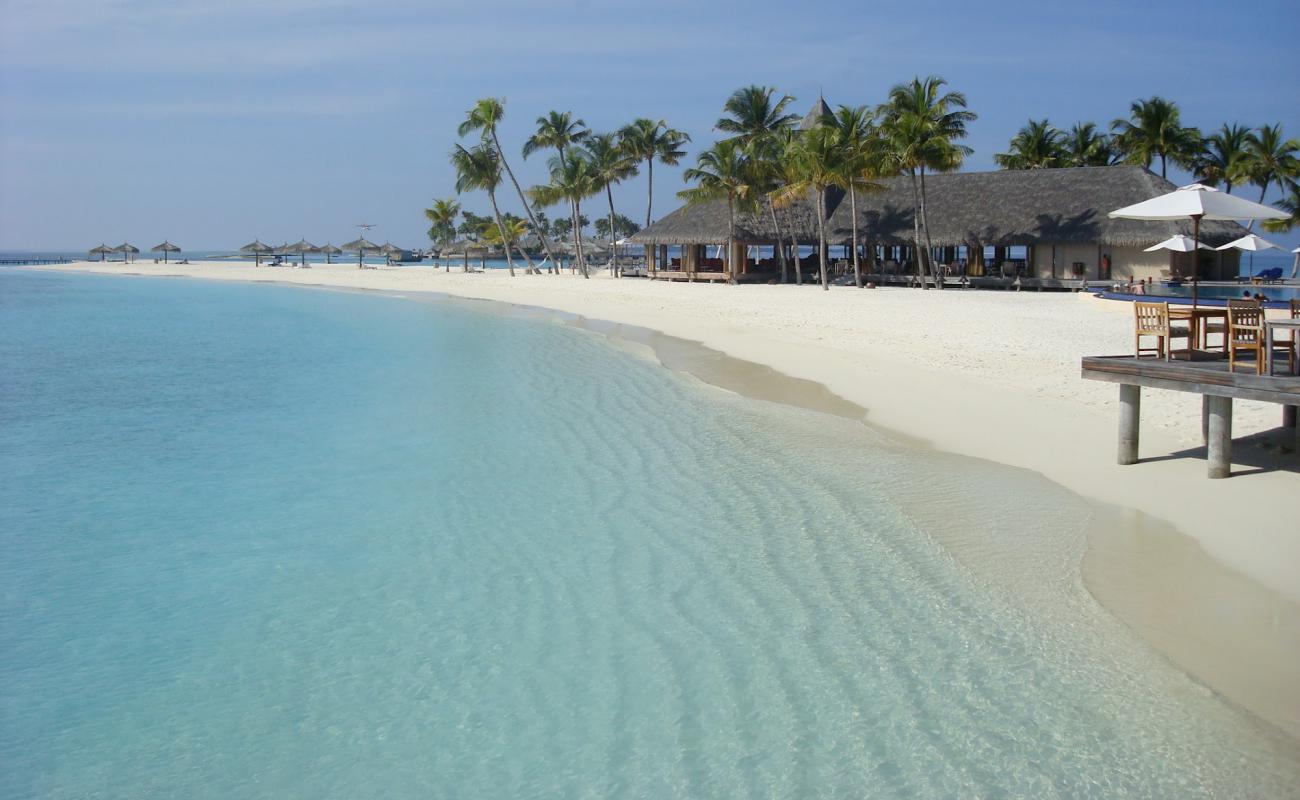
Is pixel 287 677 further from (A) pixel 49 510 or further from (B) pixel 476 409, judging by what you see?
(B) pixel 476 409

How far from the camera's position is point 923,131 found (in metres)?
27.3

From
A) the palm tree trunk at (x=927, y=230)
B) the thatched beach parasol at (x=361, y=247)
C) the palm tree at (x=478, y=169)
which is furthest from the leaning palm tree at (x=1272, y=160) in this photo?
the thatched beach parasol at (x=361, y=247)

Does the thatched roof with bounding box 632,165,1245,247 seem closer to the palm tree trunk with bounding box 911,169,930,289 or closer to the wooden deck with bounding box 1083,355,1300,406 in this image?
the palm tree trunk with bounding box 911,169,930,289

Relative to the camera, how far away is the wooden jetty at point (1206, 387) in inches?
272

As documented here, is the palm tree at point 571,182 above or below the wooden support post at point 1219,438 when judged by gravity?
above

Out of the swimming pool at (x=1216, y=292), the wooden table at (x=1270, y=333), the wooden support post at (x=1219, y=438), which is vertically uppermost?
the swimming pool at (x=1216, y=292)

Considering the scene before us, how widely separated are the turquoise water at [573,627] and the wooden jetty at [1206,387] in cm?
96

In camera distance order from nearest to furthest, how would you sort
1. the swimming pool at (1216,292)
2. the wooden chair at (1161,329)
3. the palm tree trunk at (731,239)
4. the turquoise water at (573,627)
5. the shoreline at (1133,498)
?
the turquoise water at (573,627)
the shoreline at (1133,498)
the wooden chair at (1161,329)
the swimming pool at (1216,292)
the palm tree trunk at (731,239)

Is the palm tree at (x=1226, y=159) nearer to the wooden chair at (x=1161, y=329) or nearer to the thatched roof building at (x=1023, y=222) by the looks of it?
the thatched roof building at (x=1023, y=222)

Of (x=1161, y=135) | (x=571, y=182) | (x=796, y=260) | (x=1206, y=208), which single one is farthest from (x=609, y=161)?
(x=1206, y=208)

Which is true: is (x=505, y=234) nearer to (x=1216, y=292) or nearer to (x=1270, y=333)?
(x=1216, y=292)

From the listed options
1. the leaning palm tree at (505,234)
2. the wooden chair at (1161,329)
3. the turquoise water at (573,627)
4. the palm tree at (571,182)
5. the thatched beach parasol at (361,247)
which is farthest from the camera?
the thatched beach parasol at (361,247)

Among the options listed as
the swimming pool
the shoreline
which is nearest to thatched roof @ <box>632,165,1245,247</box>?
the swimming pool

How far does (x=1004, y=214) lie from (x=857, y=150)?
5235 mm
